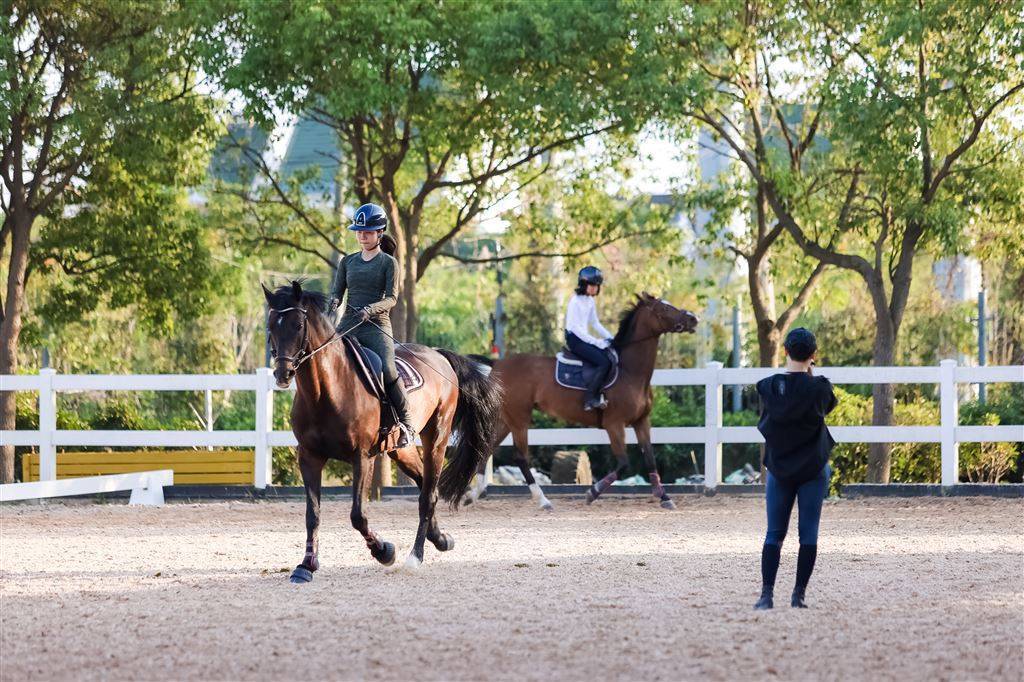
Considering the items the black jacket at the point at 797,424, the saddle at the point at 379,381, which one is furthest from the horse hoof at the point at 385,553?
the black jacket at the point at 797,424

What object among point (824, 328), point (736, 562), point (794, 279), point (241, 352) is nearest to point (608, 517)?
point (736, 562)

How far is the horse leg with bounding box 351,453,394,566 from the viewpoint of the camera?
378 inches

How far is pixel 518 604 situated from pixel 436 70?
11.2m

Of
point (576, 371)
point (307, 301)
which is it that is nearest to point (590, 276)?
point (576, 371)

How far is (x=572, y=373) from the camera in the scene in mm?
15953

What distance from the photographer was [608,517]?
1462 centimetres

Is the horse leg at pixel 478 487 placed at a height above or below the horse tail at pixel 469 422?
below

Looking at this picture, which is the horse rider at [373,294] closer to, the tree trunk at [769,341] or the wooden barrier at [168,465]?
the wooden barrier at [168,465]

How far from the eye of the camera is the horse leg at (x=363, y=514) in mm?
9609

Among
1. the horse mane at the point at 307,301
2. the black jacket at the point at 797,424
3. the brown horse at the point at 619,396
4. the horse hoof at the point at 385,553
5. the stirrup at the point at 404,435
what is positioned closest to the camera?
the black jacket at the point at 797,424

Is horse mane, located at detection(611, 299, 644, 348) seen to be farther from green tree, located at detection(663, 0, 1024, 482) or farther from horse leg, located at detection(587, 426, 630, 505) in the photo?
green tree, located at detection(663, 0, 1024, 482)

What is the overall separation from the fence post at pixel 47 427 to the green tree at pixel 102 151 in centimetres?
132

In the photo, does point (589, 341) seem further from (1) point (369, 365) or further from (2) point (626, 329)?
(1) point (369, 365)

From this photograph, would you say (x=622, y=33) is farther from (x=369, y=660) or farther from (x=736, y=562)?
(x=369, y=660)
